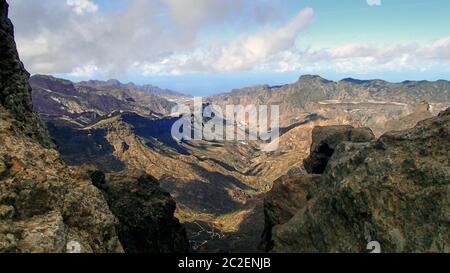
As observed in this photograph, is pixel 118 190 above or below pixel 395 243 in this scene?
below

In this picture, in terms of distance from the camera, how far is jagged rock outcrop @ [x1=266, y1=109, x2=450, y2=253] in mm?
23297

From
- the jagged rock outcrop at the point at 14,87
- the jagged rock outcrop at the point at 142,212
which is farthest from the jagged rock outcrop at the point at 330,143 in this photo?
the jagged rock outcrop at the point at 14,87

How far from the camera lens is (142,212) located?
6506 centimetres

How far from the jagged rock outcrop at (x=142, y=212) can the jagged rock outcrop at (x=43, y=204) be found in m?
33.2

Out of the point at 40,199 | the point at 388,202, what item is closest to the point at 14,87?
the point at 40,199

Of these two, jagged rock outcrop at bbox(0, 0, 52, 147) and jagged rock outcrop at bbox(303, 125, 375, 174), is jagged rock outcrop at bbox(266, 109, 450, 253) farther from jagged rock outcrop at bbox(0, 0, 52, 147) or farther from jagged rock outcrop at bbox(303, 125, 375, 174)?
jagged rock outcrop at bbox(303, 125, 375, 174)

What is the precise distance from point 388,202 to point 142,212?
46.3 m

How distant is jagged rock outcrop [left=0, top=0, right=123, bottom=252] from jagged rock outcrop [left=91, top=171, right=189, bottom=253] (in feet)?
109
